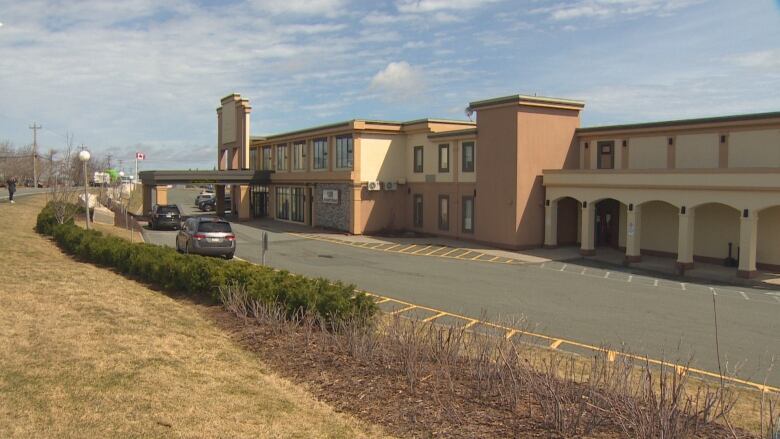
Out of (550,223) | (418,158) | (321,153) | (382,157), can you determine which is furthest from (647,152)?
(321,153)

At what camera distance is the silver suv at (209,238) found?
25156 millimetres

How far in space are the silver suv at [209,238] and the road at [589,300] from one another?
77.2 inches

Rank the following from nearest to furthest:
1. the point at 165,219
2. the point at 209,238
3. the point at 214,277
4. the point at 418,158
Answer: the point at 214,277 < the point at 209,238 < the point at 418,158 < the point at 165,219

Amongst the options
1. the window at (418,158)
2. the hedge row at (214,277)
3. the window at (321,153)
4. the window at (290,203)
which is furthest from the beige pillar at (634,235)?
the window at (290,203)

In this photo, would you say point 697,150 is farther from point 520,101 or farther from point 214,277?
point 214,277

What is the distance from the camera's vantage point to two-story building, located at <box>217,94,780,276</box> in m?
25.0

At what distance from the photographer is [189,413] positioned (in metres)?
7.32

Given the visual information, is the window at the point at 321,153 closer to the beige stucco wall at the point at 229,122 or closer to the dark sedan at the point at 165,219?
the dark sedan at the point at 165,219

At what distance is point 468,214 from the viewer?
3506 cm

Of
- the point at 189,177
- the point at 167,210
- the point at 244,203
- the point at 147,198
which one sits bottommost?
the point at 167,210

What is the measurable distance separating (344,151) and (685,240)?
21.9m

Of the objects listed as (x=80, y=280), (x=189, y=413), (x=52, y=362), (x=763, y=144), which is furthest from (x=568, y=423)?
(x=763, y=144)

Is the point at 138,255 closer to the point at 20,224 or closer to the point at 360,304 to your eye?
the point at 360,304

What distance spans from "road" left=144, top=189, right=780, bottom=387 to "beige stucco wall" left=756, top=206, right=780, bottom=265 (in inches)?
139
